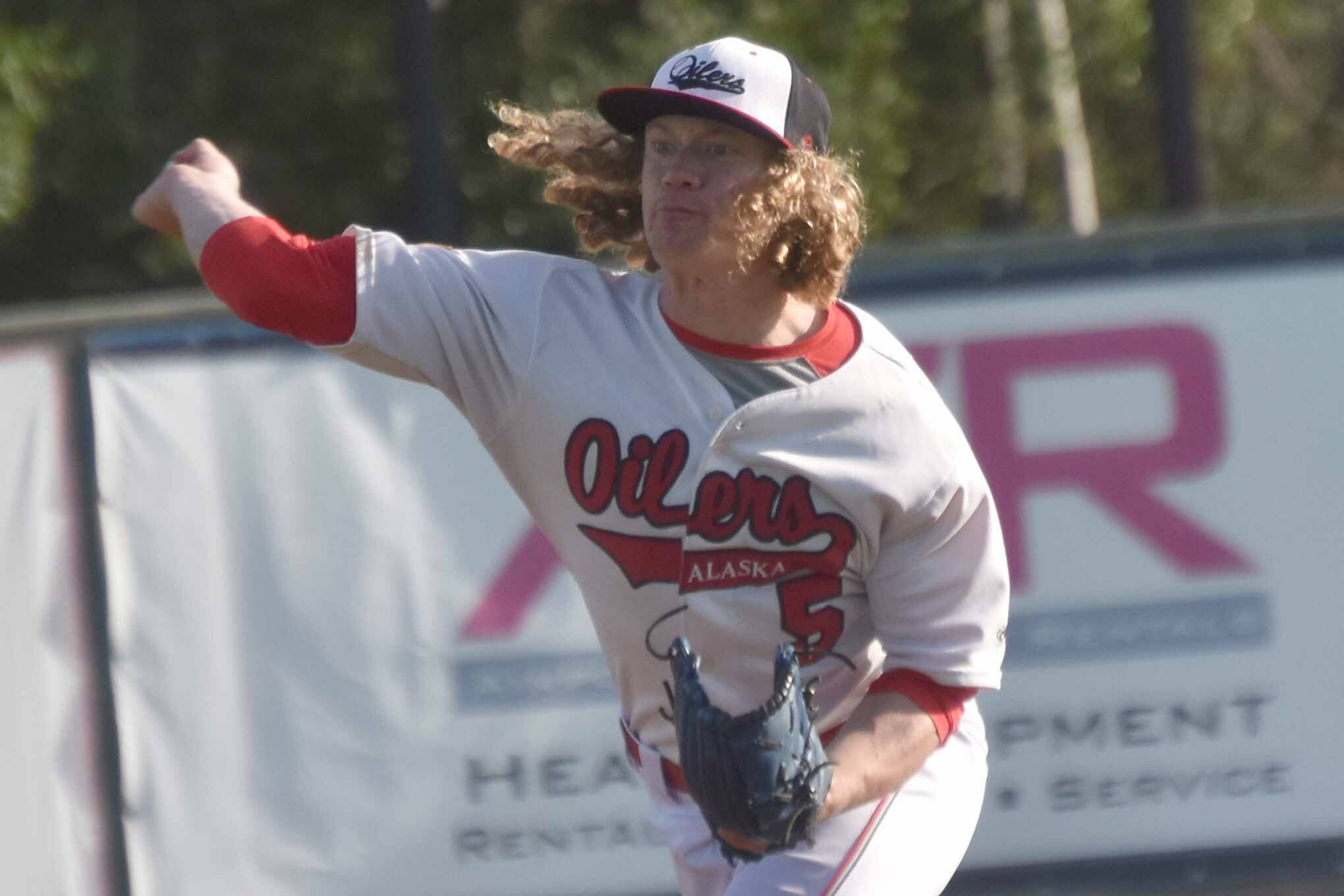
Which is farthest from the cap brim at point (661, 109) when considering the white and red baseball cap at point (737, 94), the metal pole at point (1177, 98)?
the metal pole at point (1177, 98)

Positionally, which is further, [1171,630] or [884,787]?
[1171,630]

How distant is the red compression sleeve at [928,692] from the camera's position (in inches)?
125

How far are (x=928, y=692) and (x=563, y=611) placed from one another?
2.42 meters

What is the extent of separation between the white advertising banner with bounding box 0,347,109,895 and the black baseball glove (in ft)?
9.92

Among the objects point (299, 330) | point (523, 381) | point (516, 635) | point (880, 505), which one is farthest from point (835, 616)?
point (516, 635)

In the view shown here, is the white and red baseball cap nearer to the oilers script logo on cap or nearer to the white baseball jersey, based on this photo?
the oilers script logo on cap

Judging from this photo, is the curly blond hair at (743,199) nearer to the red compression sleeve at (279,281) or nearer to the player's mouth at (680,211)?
the player's mouth at (680,211)

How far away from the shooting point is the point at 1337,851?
5.57m

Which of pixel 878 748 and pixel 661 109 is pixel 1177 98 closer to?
pixel 661 109

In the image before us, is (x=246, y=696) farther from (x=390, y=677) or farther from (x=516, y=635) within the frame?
(x=516, y=635)

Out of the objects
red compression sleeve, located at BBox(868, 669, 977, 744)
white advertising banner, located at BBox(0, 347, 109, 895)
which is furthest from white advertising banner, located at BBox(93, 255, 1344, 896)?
red compression sleeve, located at BBox(868, 669, 977, 744)

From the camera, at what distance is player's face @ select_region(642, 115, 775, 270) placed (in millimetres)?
3049

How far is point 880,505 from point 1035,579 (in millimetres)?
2598

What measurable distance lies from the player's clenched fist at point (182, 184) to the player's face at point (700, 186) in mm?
675
